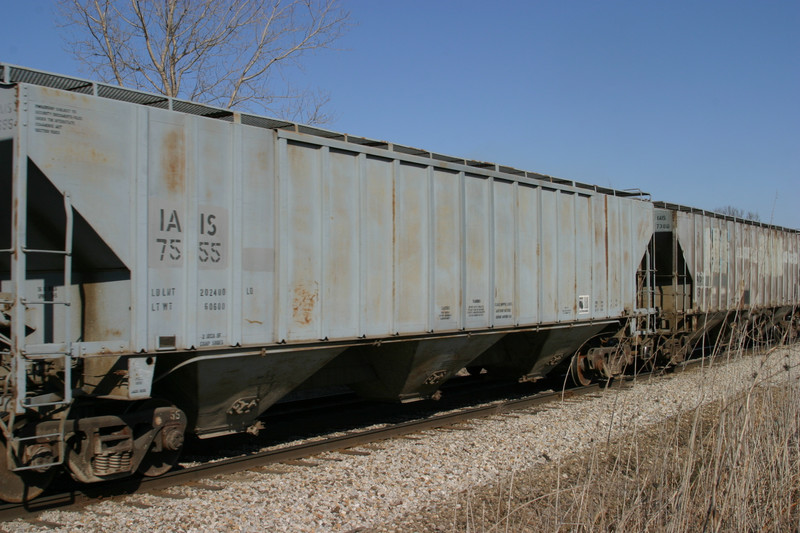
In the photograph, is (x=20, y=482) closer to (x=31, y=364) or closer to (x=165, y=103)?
(x=31, y=364)

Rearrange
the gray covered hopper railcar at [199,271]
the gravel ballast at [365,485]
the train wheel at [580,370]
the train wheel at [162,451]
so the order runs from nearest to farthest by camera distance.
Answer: the gravel ballast at [365,485] → the gray covered hopper railcar at [199,271] → the train wheel at [162,451] → the train wheel at [580,370]

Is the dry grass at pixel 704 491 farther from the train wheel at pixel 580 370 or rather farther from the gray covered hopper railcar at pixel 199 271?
the train wheel at pixel 580 370

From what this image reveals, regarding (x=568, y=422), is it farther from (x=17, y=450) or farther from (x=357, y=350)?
(x=17, y=450)

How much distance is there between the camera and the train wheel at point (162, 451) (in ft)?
21.0

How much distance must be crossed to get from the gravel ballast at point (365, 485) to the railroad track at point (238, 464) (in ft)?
0.53

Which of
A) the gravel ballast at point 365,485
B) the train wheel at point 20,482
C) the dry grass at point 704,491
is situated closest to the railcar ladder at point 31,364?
the train wheel at point 20,482

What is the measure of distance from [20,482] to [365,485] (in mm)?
3166

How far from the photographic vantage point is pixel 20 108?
5.35 meters

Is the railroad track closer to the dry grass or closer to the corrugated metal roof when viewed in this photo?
the dry grass

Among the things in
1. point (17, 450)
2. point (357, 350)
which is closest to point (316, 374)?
point (357, 350)

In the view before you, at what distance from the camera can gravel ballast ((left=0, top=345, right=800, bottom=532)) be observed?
5480 mm

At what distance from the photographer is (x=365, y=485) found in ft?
21.6

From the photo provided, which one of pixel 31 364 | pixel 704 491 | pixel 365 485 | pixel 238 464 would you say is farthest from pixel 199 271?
pixel 704 491

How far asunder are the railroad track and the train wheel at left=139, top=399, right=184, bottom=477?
0.09 metres
